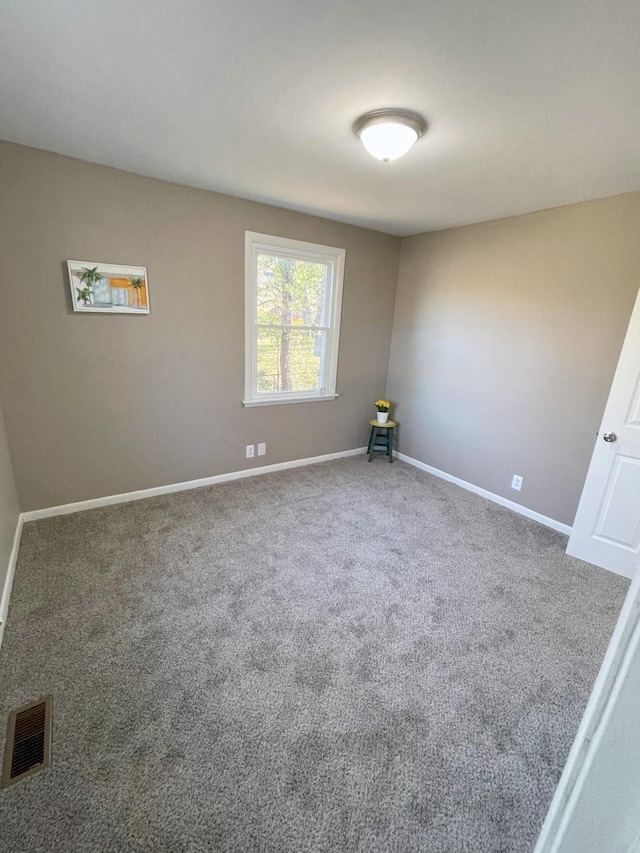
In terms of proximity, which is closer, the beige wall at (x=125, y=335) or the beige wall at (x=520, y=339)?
the beige wall at (x=125, y=335)

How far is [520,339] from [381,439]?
5.93ft

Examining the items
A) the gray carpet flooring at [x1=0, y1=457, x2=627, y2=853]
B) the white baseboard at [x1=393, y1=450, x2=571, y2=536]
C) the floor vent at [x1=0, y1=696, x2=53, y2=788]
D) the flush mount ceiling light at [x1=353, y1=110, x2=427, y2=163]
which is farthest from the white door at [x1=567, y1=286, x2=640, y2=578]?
the floor vent at [x1=0, y1=696, x2=53, y2=788]

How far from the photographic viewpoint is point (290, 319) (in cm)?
343

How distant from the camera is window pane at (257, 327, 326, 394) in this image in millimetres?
3377

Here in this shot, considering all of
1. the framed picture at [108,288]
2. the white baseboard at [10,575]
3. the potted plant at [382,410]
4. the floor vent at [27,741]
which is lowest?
the floor vent at [27,741]

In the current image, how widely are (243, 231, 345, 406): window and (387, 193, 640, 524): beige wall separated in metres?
0.90

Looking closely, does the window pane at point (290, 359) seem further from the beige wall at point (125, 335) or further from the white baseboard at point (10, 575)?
the white baseboard at point (10, 575)

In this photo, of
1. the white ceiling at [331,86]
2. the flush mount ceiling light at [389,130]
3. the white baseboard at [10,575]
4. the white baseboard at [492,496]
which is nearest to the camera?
the white ceiling at [331,86]

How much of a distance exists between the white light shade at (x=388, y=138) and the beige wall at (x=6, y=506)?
2.64 meters

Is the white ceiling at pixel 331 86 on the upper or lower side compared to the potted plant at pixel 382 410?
upper

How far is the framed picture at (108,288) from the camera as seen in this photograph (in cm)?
241

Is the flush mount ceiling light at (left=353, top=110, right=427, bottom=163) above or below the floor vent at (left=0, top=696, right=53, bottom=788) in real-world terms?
above

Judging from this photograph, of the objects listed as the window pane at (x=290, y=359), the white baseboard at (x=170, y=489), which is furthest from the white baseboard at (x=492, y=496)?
the window pane at (x=290, y=359)

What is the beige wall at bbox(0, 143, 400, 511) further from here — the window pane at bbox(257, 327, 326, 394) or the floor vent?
the floor vent
